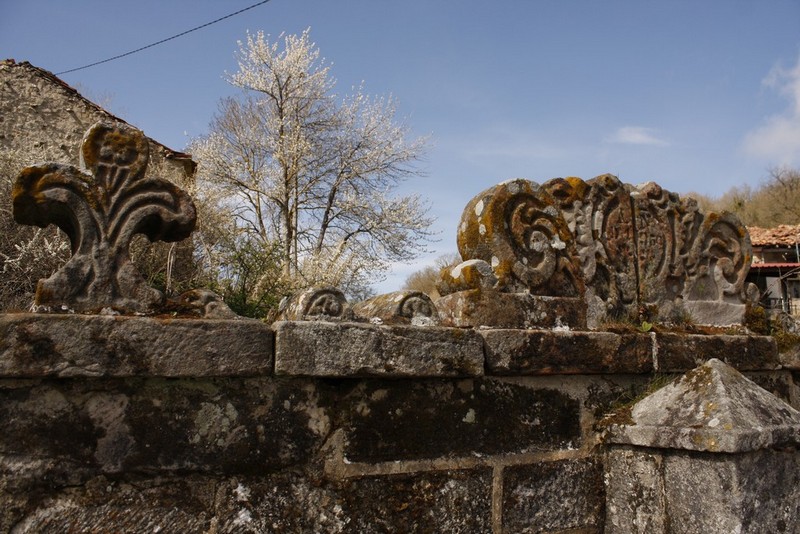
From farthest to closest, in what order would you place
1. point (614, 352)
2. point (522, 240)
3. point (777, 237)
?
1. point (777, 237)
2. point (522, 240)
3. point (614, 352)

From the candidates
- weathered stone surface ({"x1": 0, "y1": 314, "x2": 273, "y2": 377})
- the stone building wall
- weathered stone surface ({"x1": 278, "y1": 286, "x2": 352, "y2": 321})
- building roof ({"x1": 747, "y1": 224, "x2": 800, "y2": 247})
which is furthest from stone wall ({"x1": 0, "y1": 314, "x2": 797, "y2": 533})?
building roof ({"x1": 747, "y1": 224, "x2": 800, "y2": 247})

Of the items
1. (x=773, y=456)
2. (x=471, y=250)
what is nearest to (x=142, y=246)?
(x=471, y=250)

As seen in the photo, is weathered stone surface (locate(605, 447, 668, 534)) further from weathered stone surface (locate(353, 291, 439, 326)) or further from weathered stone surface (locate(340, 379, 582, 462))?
weathered stone surface (locate(353, 291, 439, 326))

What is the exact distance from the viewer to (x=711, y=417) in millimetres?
2580

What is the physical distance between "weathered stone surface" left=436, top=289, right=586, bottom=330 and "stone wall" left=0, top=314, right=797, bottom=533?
16cm

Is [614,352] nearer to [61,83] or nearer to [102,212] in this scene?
[102,212]

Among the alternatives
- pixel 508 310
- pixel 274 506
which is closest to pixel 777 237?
pixel 508 310

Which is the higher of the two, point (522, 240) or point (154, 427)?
point (522, 240)

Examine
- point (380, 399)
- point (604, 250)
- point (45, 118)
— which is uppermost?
point (45, 118)

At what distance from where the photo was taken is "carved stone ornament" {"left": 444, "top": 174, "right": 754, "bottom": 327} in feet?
9.98

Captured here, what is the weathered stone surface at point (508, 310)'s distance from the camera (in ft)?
9.29

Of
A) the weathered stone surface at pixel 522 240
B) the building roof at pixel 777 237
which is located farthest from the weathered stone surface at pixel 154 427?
the building roof at pixel 777 237

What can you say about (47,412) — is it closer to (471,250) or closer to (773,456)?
(471,250)

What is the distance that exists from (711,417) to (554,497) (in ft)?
2.46
